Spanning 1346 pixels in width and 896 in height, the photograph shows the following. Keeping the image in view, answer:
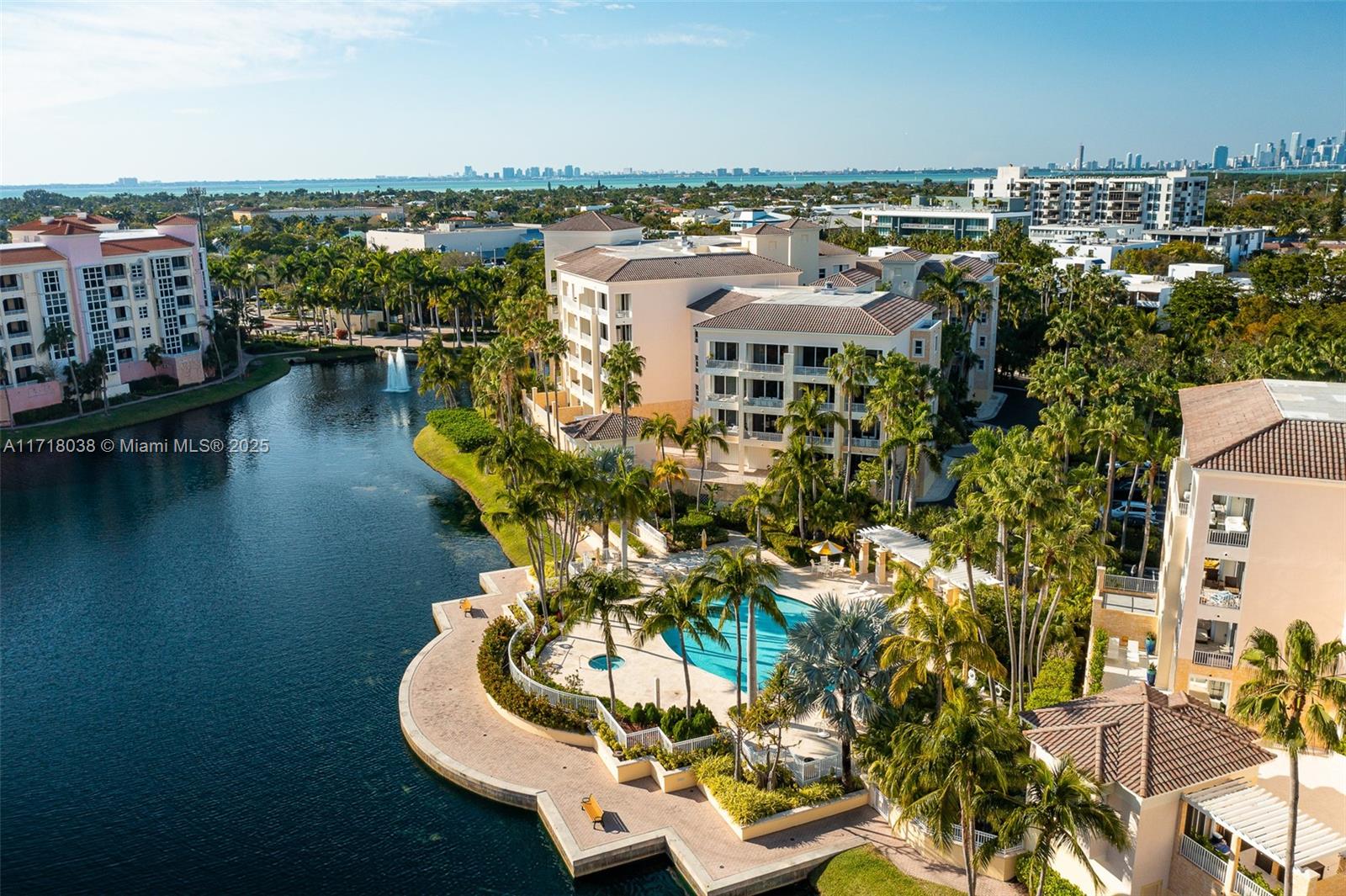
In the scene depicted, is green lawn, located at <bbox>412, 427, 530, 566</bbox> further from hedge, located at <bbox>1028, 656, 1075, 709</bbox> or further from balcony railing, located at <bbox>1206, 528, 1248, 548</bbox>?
balcony railing, located at <bbox>1206, 528, 1248, 548</bbox>

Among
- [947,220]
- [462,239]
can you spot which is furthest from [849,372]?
[947,220]

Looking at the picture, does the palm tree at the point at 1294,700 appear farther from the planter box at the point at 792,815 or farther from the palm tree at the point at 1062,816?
the planter box at the point at 792,815

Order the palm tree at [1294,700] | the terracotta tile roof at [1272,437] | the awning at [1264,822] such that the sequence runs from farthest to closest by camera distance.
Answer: the terracotta tile roof at [1272,437] < the awning at [1264,822] < the palm tree at [1294,700]

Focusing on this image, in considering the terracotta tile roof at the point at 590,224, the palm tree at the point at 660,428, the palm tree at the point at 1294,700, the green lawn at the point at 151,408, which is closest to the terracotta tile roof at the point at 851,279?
the terracotta tile roof at the point at 590,224

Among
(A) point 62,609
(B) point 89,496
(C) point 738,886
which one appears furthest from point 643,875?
(B) point 89,496

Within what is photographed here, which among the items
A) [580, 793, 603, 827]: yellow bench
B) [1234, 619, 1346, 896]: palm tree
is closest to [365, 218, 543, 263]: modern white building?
[580, 793, 603, 827]: yellow bench

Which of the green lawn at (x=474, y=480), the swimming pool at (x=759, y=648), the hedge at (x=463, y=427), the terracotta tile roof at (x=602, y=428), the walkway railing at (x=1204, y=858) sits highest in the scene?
the terracotta tile roof at (x=602, y=428)
